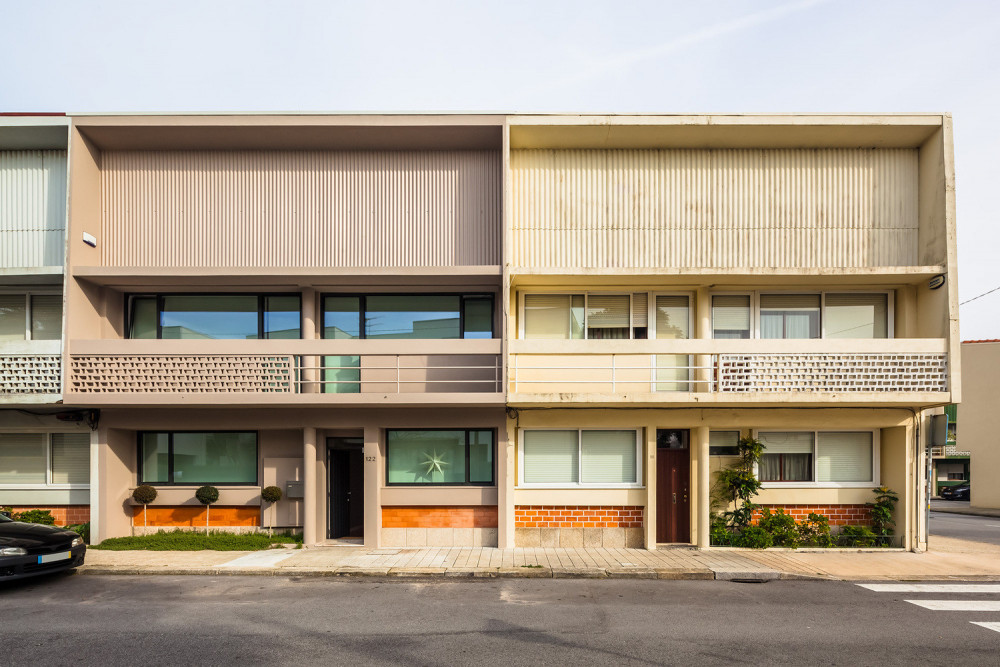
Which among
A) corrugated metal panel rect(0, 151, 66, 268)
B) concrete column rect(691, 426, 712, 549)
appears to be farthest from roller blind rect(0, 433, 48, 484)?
concrete column rect(691, 426, 712, 549)

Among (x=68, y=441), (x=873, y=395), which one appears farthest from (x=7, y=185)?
(x=873, y=395)

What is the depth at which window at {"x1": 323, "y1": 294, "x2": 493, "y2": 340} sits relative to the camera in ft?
45.2

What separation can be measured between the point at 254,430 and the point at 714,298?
10.6 metres

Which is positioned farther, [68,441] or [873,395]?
[68,441]

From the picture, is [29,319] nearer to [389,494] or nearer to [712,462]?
[389,494]

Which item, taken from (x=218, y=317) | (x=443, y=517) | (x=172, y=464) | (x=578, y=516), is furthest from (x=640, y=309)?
(x=172, y=464)

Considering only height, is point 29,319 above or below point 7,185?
below

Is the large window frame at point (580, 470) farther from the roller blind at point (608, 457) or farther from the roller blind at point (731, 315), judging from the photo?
the roller blind at point (731, 315)

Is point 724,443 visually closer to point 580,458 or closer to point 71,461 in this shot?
point 580,458

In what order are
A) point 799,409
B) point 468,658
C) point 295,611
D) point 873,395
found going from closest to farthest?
point 468,658
point 295,611
point 873,395
point 799,409

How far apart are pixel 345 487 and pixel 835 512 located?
1093 centimetres

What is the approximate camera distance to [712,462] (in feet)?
44.8

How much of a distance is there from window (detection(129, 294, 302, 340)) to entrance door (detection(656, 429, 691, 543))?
8.57m

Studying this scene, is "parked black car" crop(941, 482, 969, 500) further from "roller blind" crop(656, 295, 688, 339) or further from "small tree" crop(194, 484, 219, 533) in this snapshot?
"small tree" crop(194, 484, 219, 533)
